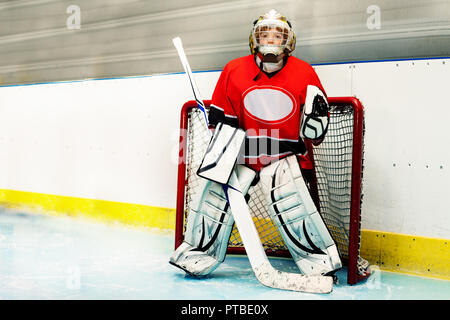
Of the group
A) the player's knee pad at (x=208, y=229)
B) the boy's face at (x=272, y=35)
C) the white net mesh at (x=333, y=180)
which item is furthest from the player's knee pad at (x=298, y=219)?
the boy's face at (x=272, y=35)

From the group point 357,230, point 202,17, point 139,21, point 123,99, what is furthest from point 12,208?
point 357,230

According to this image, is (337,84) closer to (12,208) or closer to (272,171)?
(272,171)

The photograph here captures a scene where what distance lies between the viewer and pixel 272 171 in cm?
203

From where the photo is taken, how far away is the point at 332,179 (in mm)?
Answer: 2342

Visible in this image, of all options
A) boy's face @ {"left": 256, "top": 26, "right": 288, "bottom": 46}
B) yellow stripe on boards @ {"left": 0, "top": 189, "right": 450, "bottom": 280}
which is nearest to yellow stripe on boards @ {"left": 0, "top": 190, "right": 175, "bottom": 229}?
yellow stripe on boards @ {"left": 0, "top": 189, "right": 450, "bottom": 280}

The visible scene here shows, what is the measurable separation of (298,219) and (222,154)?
0.46 m

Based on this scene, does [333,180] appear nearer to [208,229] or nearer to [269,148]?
[269,148]

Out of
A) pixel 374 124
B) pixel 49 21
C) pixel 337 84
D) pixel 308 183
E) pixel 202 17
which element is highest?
pixel 49 21

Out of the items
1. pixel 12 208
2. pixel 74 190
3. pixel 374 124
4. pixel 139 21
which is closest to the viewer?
pixel 374 124

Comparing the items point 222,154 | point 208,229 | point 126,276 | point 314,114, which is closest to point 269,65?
point 314,114

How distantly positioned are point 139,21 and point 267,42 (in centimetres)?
148

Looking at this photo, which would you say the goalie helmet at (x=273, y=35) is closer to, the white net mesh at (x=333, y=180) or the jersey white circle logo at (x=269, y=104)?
the jersey white circle logo at (x=269, y=104)

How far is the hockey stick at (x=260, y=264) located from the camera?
189 centimetres

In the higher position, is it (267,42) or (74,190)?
(267,42)
